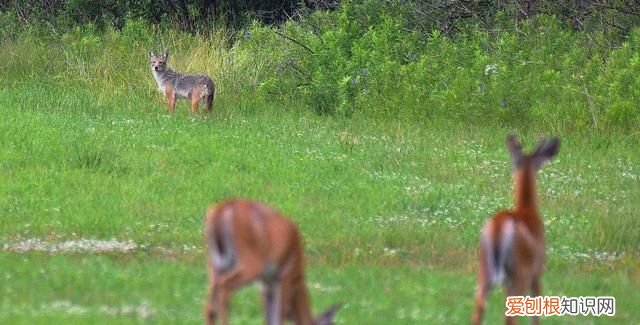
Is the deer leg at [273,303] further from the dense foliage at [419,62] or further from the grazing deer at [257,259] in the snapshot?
the dense foliage at [419,62]

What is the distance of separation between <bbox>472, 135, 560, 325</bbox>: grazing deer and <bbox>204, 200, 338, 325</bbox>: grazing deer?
90 cm

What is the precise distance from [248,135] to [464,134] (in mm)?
2798

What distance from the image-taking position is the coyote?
64.1 ft

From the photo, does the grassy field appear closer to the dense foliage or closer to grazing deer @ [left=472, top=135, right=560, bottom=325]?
the dense foliage

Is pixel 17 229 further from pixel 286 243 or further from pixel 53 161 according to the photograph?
pixel 286 243

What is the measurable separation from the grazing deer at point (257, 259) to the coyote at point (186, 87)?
12611 mm

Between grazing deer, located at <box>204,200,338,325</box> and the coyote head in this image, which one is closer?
grazing deer, located at <box>204,200,338,325</box>

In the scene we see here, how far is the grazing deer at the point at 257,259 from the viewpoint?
6.83 m

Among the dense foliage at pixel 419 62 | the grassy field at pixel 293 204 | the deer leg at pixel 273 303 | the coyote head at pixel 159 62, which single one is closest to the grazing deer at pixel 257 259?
the deer leg at pixel 273 303

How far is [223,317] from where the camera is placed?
6.93m

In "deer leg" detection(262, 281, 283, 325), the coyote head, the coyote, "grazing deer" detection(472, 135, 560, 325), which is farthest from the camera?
the coyote head

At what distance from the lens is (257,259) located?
6832 millimetres

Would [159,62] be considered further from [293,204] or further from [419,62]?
[293,204]

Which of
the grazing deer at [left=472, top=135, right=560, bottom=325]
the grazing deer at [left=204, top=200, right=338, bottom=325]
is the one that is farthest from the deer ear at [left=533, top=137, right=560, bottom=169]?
the grazing deer at [left=204, top=200, right=338, bottom=325]
